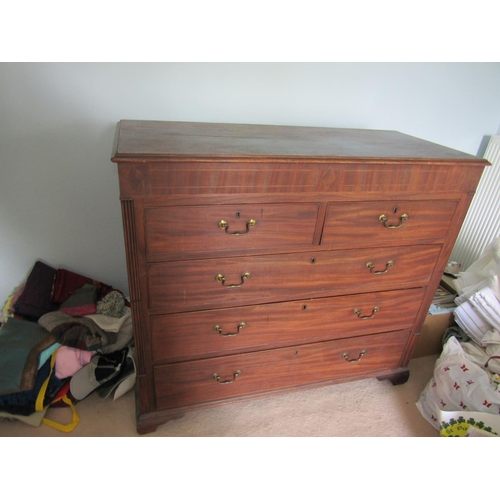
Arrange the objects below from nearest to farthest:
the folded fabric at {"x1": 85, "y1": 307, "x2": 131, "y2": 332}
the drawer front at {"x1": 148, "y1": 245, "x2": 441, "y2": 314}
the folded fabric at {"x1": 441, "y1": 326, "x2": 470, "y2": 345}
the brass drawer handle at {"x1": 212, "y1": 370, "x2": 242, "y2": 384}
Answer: the drawer front at {"x1": 148, "y1": 245, "x2": 441, "y2": 314} < the brass drawer handle at {"x1": 212, "y1": 370, "x2": 242, "y2": 384} < the folded fabric at {"x1": 85, "y1": 307, "x2": 131, "y2": 332} < the folded fabric at {"x1": 441, "y1": 326, "x2": 470, "y2": 345}

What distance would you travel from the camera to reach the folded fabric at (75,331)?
1521 millimetres

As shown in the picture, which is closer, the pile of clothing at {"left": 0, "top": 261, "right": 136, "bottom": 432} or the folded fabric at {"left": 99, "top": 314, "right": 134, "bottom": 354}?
the pile of clothing at {"left": 0, "top": 261, "right": 136, "bottom": 432}

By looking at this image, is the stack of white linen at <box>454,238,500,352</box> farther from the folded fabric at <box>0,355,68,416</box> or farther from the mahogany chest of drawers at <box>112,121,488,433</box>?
the folded fabric at <box>0,355,68,416</box>

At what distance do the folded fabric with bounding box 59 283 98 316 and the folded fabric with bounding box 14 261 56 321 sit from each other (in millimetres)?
77

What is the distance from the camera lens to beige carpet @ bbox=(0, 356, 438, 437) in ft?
4.72

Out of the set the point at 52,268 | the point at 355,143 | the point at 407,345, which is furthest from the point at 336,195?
the point at 52,268

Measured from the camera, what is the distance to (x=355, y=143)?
1308 mm

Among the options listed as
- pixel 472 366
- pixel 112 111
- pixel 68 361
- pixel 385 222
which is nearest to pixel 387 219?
pixel 385 222

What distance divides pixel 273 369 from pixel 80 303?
0.89 m

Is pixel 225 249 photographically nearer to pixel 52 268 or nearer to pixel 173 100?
pixel 173 100

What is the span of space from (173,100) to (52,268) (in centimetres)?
93

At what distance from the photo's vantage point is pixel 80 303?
162 cm

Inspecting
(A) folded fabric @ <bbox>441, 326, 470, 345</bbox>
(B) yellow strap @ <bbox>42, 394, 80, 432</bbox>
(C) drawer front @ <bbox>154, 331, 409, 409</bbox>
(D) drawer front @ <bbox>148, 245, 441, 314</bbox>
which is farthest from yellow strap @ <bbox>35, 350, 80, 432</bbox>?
(A) folded fabric @ <bbox>441, 326, 470, 345</bbox>

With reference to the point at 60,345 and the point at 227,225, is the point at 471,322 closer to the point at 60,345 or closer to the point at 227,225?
the point at 227,225
